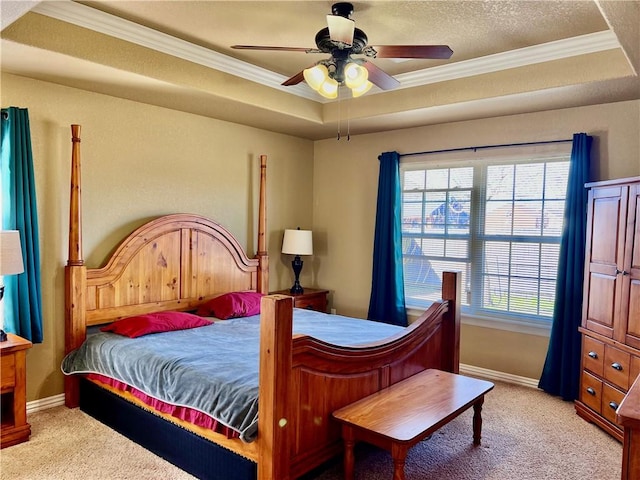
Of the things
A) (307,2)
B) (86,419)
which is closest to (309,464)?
(86,419)

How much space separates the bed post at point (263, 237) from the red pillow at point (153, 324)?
1.18m

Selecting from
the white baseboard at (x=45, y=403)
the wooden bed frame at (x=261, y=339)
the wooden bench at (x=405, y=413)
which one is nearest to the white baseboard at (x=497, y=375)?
the wooden bed frame at (x=261, y=339)

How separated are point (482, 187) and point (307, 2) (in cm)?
254

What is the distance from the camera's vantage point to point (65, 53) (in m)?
2.88

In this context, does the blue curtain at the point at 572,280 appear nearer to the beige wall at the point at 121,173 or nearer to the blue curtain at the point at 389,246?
the blue curtain at the point at 389,246

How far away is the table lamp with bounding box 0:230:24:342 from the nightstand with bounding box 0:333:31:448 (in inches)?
15.7

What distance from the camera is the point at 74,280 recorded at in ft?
11.2

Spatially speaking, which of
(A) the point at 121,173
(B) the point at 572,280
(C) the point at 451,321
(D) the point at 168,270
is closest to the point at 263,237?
(D) the point at 168,270

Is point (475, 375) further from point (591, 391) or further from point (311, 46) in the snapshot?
point (311, 46)

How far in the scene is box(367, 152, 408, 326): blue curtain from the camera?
192 inches

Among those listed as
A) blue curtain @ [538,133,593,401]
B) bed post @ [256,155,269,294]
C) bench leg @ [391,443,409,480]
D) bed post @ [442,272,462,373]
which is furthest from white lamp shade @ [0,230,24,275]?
blue curtain @ [538,133,593,401]

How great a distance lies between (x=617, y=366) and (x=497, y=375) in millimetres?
1347

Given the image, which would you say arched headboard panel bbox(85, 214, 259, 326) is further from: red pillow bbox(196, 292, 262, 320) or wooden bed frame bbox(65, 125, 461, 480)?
red pillow bbox(196, 292, 262, 320)

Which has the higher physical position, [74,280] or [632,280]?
[632,280]
